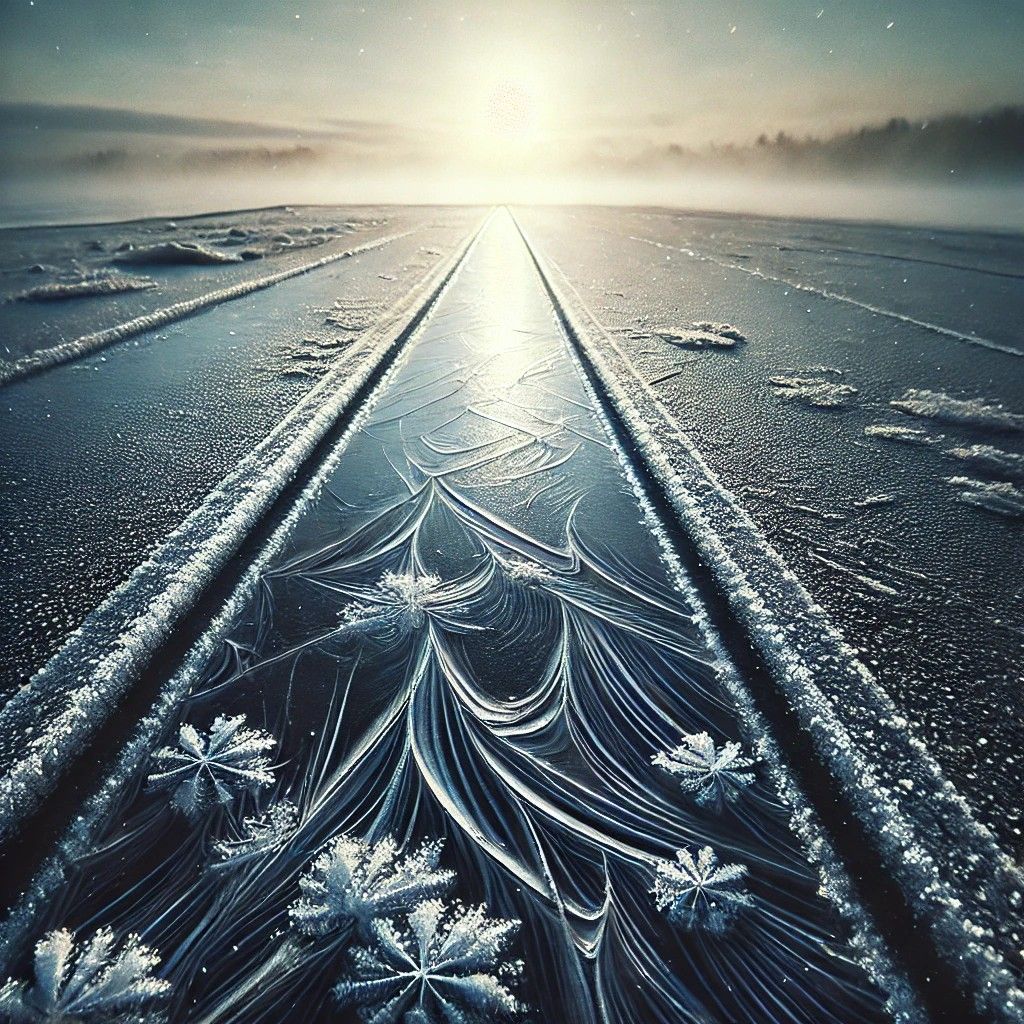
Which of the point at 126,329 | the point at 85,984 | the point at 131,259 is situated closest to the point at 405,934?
the point at 85,984

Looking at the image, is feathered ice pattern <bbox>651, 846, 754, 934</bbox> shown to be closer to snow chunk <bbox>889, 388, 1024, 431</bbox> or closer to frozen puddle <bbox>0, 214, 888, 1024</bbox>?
frozen puddle <bbox>0, 214, 888, 1024</bbox>

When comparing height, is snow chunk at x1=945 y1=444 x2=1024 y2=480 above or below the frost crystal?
below

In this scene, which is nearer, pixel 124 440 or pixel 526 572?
pixel 526 572

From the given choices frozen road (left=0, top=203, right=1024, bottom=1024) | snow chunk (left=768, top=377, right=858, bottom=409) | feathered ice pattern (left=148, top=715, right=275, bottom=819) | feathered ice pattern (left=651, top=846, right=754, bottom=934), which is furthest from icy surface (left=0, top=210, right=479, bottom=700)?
snow chunk (left=768, top=377, right=858, bottom=409)

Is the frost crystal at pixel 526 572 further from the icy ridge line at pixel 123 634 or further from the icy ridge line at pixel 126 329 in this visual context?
the icy ridge line at pixel 126 329

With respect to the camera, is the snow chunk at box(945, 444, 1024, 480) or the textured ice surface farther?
the textured ice surface

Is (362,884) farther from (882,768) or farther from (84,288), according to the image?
(84,288)

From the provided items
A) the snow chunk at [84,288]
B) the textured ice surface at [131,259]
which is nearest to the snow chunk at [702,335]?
the textured ice surface at [131,259]
